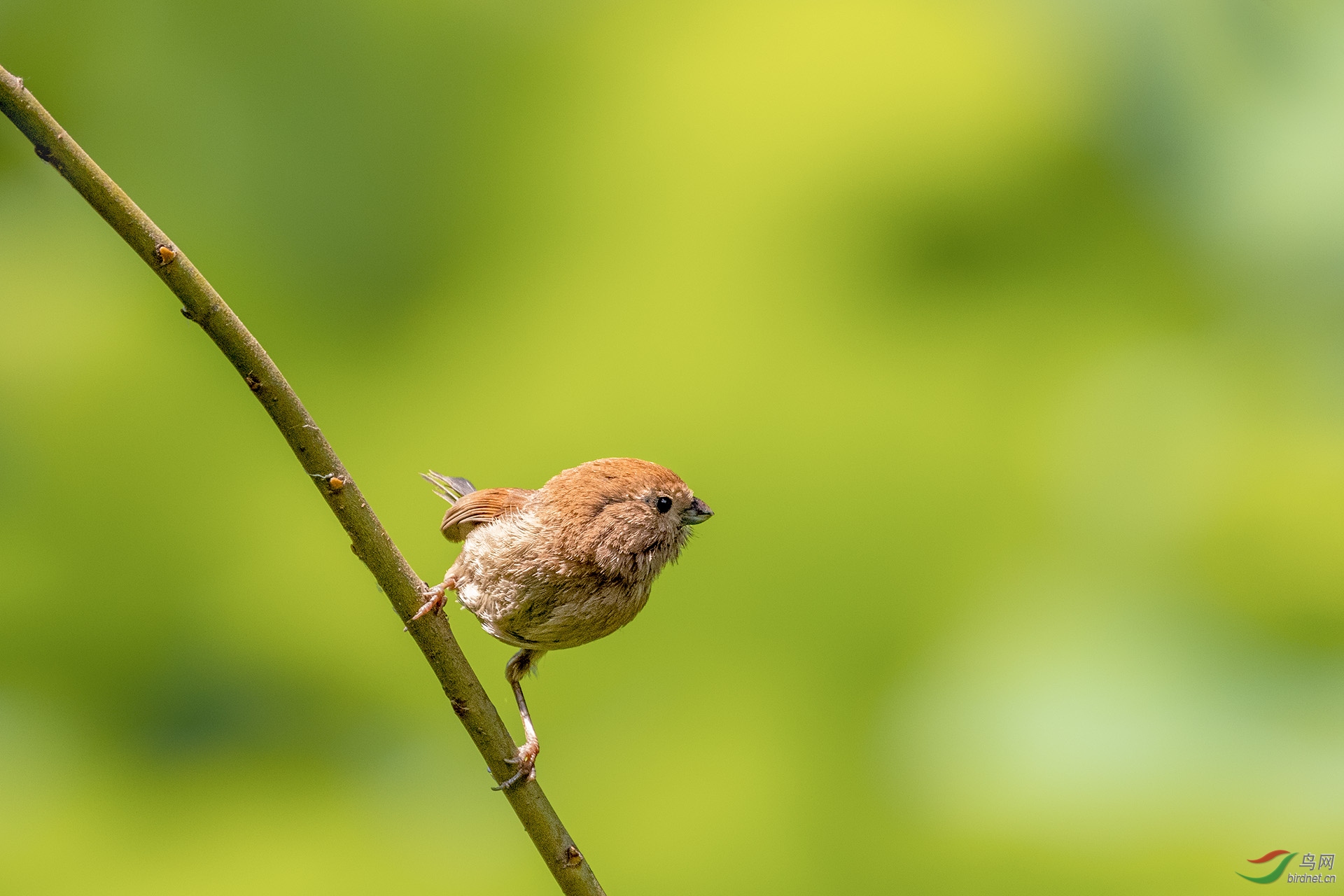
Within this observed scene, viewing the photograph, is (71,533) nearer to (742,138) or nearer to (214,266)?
(214,266)

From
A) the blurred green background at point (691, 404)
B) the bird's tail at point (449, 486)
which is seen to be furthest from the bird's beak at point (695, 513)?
the blurred green background at point (691, 404)

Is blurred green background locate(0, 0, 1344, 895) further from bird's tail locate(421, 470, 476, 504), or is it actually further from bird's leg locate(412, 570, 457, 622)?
bird's leg locate(412, 570, 457, 622)

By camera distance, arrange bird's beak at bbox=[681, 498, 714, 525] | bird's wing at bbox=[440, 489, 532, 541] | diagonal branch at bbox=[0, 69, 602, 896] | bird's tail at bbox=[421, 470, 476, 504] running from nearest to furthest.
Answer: diagonal branch at bbox=[0, 69, 602, 896], bird's beak at bbox=[681, 498, 714, 525], bird's wing at bbox=[440, 489, 532, 541], bird's tail at bbox=[421, 470, 476, 504]

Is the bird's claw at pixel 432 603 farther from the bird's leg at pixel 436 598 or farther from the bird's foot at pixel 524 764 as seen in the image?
the bird's foot at pixel 524 764

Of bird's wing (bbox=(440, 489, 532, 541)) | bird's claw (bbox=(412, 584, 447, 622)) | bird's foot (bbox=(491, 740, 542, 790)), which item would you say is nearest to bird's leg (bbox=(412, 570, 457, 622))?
bird's claw (bbox=(412, 584, 447, 622))

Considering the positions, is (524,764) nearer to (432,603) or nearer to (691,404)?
(432,603)

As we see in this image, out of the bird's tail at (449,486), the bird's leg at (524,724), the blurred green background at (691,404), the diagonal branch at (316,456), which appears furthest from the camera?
the blurred green background at (691,404)

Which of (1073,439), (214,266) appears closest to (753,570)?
(1073,439)
